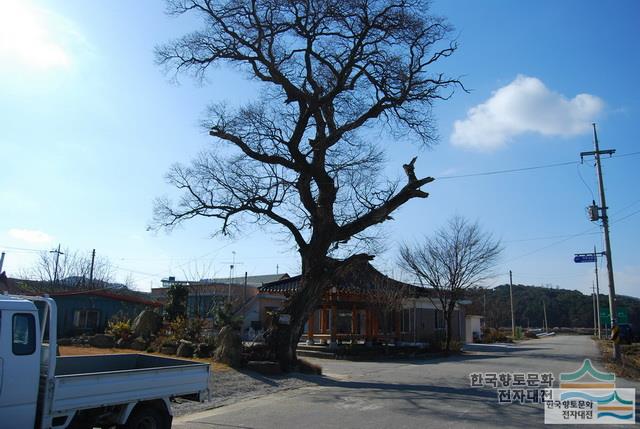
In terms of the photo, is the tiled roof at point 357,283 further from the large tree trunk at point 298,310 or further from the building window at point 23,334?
the building window at point 23,334

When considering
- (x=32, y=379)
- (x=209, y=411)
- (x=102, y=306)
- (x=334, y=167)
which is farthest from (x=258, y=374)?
(x=102, y=306)

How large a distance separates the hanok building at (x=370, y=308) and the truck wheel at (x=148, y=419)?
17.1 m

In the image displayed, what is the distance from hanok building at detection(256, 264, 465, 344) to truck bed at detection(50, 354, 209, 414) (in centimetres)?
1583

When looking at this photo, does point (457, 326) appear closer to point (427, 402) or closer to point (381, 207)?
point (381, 207)

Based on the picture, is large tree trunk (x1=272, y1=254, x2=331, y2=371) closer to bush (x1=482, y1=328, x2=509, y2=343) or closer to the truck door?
the truck door

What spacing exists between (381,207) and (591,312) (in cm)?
10543

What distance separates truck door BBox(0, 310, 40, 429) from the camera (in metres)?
6.37

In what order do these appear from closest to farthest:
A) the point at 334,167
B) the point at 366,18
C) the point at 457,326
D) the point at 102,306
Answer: the point at 366,18 < the point at 334,167 < the point at 102,306 < the point at 457,326

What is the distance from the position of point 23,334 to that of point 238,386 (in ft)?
30.9

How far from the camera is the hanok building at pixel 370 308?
2977cm

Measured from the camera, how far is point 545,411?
37.5 ft

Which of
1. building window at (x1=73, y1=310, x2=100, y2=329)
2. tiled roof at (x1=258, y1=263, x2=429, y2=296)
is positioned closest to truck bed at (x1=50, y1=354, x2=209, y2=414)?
tiled roof at (x1=258, y1=263, x2=429, y2=296)

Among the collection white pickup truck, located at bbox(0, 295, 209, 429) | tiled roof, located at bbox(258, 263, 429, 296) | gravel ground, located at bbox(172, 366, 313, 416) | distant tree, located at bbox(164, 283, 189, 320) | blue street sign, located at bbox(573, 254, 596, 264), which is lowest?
gravel ground, located at bbox(172, 366, 313, 416)

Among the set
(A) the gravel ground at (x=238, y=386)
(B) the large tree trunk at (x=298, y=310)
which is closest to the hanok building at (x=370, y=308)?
(B) the large tree trunk at (x=298, y=310)
